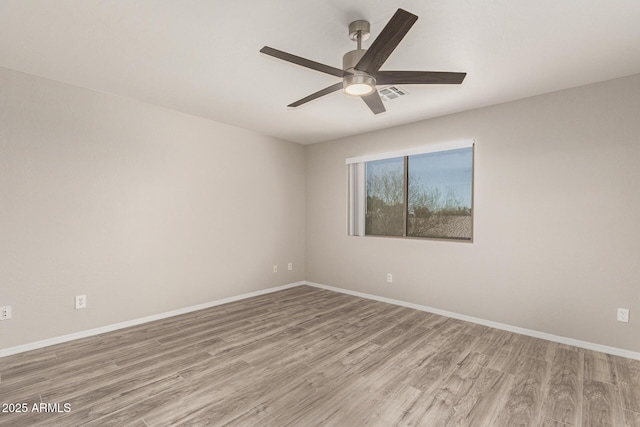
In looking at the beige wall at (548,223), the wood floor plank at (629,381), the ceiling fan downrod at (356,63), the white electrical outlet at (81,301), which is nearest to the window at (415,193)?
the beige wall at (548,223)

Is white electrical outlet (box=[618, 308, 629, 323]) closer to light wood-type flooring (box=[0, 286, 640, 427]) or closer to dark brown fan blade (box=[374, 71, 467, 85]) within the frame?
light wood-type flooring (box=[0, 286, 640, 427])

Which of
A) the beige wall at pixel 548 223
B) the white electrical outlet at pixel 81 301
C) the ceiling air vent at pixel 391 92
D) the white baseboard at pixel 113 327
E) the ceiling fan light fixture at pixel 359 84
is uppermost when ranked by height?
the ceiling air vent at pixel 391 92

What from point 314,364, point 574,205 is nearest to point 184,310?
point 314,364

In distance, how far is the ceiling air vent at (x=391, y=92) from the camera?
3.05m

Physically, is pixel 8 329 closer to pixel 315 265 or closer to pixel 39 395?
pixel 39 395

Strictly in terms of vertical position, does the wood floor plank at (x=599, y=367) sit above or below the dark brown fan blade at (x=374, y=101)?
below

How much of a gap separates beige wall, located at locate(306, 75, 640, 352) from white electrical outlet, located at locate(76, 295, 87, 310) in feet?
12.1

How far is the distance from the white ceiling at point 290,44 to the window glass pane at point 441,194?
0.83 m

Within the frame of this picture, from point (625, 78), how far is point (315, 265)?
4.45 meters

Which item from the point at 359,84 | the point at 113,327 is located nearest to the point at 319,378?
the point at 359,84

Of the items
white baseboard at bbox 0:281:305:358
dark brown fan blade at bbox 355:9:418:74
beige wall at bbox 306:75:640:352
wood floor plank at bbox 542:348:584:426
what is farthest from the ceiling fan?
white baseboard at bbox 0:281:305:358

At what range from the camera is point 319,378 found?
2354 millimetres

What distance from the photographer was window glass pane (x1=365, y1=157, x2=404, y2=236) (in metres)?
4.53

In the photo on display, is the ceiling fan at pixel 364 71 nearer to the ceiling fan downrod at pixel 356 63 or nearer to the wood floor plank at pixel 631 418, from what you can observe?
the ceiling fan downrod at pixel 356 63
